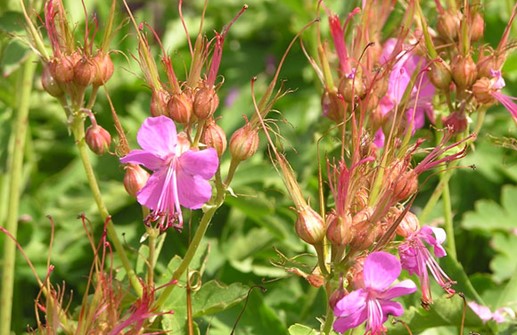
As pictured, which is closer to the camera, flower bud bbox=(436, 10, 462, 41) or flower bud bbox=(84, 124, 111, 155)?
flower bud bbox=(84, 124, 111, 155)

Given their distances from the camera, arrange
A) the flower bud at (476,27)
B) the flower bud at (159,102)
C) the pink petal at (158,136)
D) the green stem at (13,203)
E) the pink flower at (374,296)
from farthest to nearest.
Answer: the green stem at (13,203), the flower bud at (476,27), the flower bud at (159,102), the pink petal at (158,136), the pink flower at (374,296)

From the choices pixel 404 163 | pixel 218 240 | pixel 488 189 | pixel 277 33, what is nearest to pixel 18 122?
pixel 218 240

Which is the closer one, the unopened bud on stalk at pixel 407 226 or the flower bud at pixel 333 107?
the unopened bud on stalk at pixel 407 226

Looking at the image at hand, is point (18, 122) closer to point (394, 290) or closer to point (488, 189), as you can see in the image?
point (394, 290)

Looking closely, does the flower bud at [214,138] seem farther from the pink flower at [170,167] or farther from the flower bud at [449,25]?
the flower bud at [449,25]

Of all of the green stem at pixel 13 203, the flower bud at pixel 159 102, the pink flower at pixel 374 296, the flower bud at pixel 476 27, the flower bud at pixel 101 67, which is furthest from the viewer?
the green stem at pixel 13 203

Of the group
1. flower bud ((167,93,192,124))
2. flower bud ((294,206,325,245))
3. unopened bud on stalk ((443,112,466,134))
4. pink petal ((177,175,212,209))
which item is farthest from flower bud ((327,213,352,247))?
unopened bud on stalk ((443,112,466,134))

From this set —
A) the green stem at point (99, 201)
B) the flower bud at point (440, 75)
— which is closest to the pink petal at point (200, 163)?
the green stem at point (99, 201)

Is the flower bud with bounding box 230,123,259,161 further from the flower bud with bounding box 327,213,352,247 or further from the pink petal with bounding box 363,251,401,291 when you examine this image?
the pink petal with bounding box 363,251,401,291
